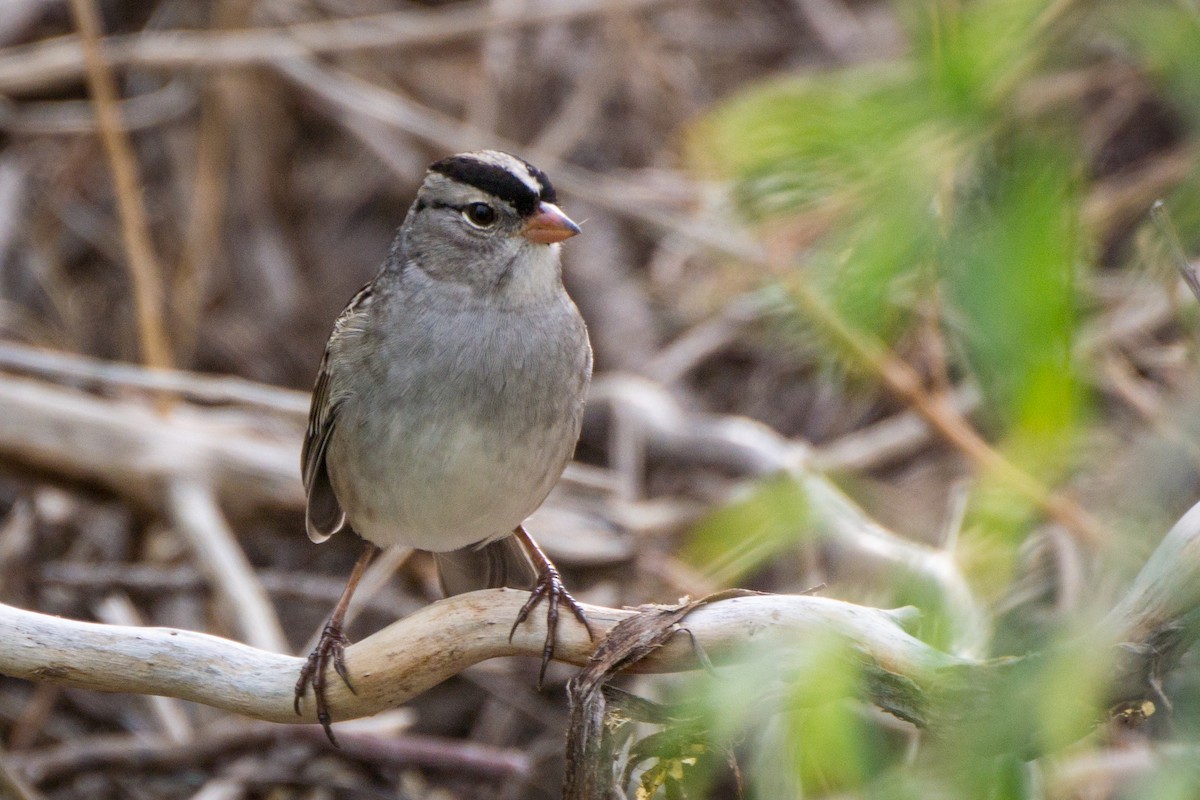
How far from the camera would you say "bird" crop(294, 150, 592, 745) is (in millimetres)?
3002

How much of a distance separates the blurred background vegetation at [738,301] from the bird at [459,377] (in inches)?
16.8

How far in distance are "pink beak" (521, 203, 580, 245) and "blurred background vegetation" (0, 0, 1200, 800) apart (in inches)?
14.6

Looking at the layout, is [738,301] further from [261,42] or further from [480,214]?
[261,42]

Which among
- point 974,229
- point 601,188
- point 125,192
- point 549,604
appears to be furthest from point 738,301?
point 974,229

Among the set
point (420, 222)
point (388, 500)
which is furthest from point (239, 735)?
point (420, 222)

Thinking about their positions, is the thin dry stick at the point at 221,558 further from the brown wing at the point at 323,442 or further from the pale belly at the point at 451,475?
the pale belly at the point at 451,475

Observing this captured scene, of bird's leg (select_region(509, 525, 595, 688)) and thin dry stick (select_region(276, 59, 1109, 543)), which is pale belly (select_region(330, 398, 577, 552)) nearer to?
bird's leg (select_region(509, 525, 595, 688))

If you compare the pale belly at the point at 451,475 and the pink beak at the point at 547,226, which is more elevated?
the pink beak at the point at 547,226

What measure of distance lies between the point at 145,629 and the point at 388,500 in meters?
0.67

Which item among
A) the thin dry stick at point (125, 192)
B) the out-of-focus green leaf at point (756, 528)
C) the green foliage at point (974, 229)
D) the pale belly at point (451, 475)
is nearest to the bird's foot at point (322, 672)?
the pale belly at point (451, 475)

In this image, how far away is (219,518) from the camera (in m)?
4.50

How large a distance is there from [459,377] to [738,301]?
8.43 ft

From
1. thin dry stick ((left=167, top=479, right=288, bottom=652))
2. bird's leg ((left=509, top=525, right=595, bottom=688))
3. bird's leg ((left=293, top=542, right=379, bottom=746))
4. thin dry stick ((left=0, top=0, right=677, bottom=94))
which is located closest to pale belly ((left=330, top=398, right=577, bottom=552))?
bird's leg ((left=509, top=525, right=595, bottom=688))

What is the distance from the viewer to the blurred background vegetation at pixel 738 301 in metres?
1.17
